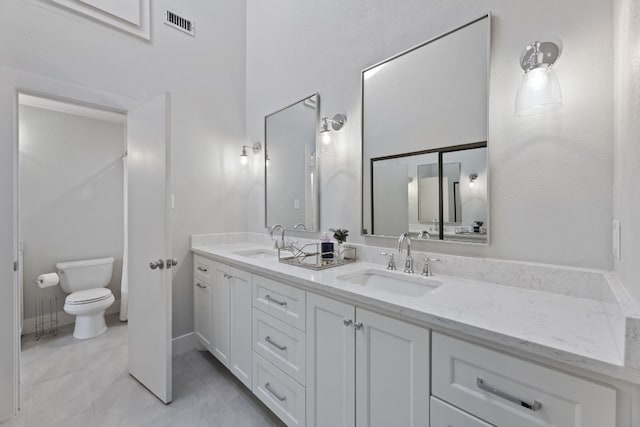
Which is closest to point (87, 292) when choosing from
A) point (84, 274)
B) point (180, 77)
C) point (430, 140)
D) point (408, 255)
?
point (84, 274)

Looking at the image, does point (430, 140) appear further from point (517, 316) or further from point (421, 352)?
point (421, 352)

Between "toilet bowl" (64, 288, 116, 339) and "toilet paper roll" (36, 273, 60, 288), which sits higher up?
"toilet paper roll" (36, 273, 60, 288)

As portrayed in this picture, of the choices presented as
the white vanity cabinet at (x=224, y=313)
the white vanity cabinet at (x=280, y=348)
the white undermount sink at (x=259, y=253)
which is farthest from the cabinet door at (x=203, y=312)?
the white vanity cabinet at (x=280, y=348)

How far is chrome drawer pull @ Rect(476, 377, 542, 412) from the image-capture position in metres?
0.74

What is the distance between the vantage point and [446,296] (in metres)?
1.11

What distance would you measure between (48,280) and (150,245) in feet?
5.60

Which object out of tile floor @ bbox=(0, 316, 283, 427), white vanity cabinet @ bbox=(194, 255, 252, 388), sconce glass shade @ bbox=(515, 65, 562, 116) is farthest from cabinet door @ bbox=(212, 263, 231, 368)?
sconce glass shade @ bbox=(515, 65, 562, 116)

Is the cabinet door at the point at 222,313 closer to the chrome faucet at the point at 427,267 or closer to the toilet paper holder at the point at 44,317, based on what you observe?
the chrome faucet at the point at 427,267

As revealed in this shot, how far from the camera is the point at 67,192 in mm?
3039

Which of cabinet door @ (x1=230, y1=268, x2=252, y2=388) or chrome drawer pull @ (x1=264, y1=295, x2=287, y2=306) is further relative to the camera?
cabinet door @ (x1=230, y1=268, x2=252, y2=388)

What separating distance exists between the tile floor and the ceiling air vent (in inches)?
114

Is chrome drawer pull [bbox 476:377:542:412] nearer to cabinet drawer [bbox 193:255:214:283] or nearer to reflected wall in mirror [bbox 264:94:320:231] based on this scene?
reflected wall in mirror [bbox 264:94:320:231]

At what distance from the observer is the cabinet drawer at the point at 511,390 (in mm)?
669

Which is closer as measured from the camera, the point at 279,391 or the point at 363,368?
the point at 363,368
